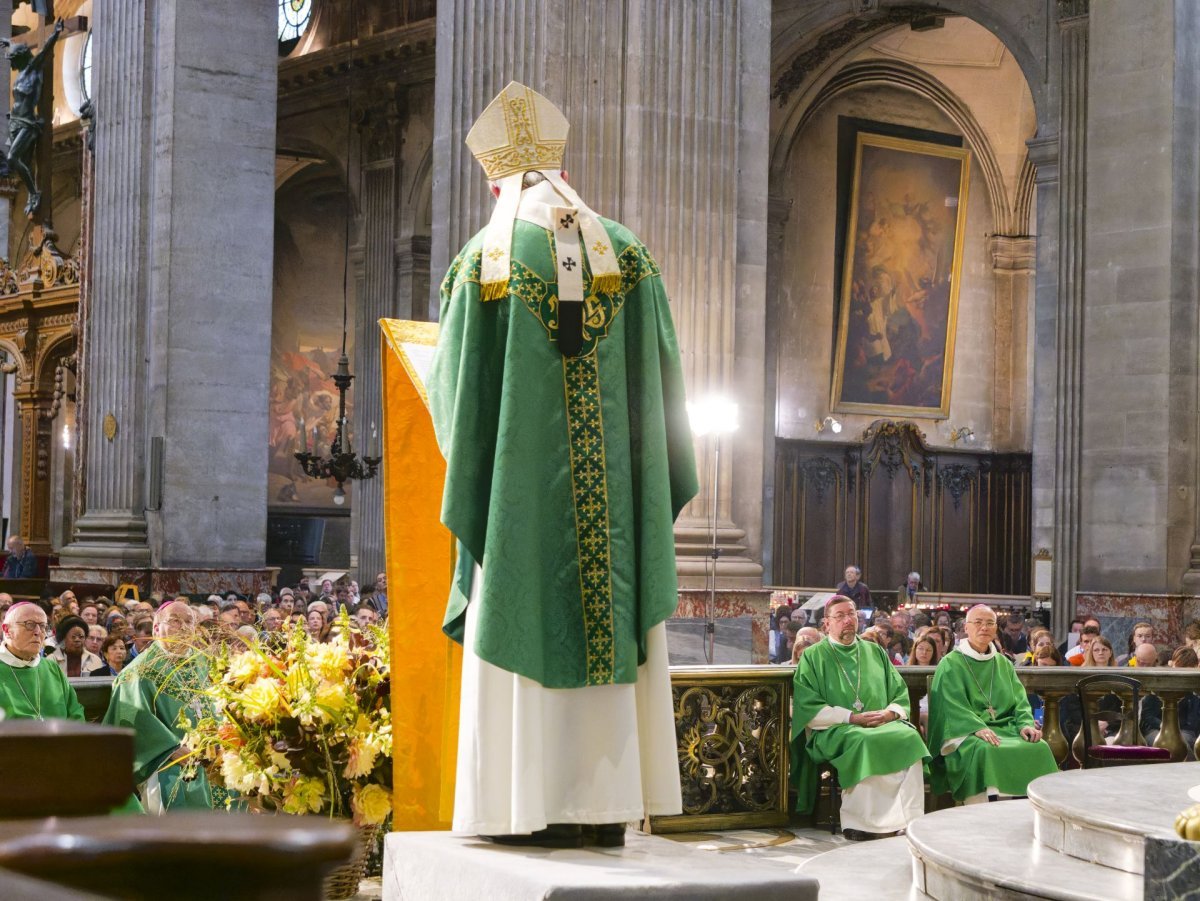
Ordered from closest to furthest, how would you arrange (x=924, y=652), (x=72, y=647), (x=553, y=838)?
(x=553, y=838) → (x=72, y=647) → (x=924, y=652)

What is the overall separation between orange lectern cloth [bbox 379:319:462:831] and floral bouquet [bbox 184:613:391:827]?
0.68 feet

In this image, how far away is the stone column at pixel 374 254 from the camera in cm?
2558

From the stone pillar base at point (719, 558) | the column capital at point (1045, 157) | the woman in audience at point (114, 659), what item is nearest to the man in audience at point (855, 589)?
the column capital at point (1045, 157)

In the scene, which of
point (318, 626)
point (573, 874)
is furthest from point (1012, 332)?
point (573, 874)

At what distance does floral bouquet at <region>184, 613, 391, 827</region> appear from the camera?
4973 mm

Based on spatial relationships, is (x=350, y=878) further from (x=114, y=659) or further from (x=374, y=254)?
(x=374, y=254)

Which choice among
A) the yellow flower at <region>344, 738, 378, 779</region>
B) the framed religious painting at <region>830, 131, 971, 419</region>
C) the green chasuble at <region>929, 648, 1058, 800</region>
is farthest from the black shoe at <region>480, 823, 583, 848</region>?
the framed religious painting at <region>830, 131, 971, 419</region>

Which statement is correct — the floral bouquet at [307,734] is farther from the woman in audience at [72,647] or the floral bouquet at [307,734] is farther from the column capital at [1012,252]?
the column capital at [1012,252]

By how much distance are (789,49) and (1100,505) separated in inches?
478

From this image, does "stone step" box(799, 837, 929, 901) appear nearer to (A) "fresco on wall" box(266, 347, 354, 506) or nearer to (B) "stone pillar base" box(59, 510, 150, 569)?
(B) "stone pillar base" box(59, 510, 150, 569)

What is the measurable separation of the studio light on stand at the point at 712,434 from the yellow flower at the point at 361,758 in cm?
517

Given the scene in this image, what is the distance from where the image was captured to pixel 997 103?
84.9 feet

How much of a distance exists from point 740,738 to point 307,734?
3.56 meters

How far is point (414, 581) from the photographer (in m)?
4.78
